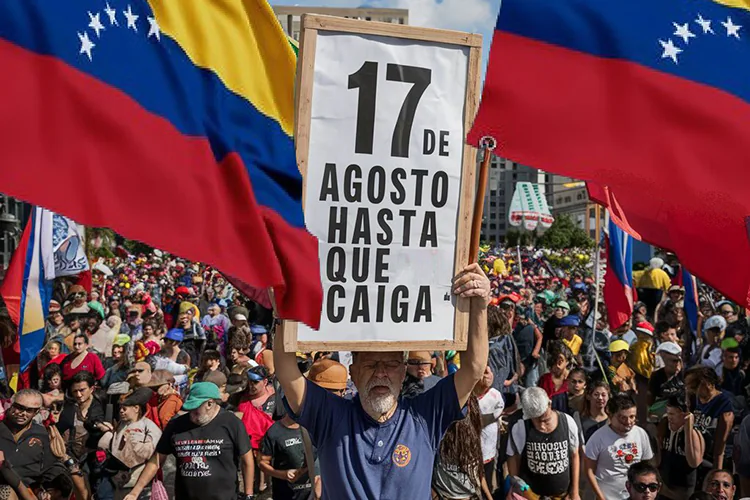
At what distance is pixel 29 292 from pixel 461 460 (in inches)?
198

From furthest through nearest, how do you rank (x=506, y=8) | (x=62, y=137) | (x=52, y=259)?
(x=52, y=259)
(x=506, y=8)
(x=62, y=137)

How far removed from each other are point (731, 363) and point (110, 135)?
752cm

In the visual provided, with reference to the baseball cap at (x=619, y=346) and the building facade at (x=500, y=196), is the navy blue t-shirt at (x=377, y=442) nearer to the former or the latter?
the baseball cap at (x=619, y=346)

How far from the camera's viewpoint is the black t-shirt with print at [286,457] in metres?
6.57

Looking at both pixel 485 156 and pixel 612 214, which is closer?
pixel 485 156

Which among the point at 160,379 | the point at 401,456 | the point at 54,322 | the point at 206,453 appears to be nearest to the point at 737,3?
the point at 401,456

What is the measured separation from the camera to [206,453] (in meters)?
6.48

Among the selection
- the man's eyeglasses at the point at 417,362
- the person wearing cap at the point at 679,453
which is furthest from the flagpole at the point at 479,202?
the person wearing cap at the point at 679,453

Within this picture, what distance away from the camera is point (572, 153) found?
3.92m

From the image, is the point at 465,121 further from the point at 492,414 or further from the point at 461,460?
the point at 492,414

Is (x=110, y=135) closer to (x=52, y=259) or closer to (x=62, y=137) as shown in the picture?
(x=62, y=137)

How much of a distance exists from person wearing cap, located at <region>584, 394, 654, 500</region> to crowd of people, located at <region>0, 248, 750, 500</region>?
0.01 meters

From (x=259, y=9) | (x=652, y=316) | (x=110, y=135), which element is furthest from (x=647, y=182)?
(x=652, y=316)

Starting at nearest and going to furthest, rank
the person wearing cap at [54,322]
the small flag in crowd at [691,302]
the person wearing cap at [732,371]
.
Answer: the person wearing cap at [732,371]
the person wearing cap at [54,322]
the small flag in crowd at [691,302]
